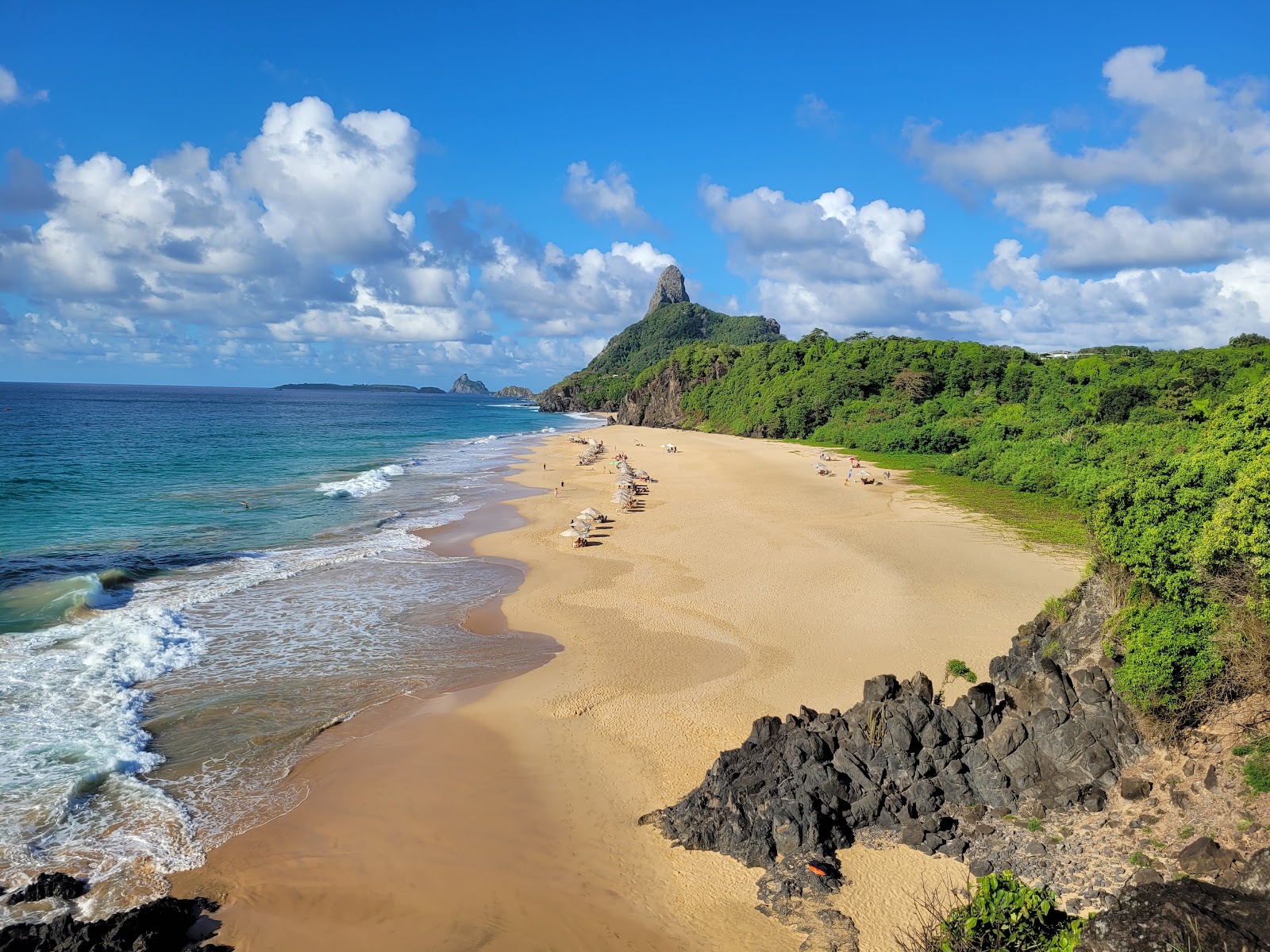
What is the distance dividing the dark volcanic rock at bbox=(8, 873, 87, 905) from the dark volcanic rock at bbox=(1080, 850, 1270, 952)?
35.4 feet

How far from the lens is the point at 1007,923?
6.13 meters

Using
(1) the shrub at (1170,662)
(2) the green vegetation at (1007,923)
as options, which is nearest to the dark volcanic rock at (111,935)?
(2) the green vegetation at (1007,923)

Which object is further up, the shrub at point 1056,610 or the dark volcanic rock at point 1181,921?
the shrub at point 1056,610

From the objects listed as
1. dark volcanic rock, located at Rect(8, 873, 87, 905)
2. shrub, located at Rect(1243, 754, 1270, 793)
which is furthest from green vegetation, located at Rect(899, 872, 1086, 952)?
dark volcanic rock, located at Rect(8, 873, 87, 905)

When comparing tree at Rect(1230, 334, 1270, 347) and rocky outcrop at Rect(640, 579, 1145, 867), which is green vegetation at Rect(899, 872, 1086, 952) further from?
tree at Rect(1230, 334, 1270, 347)

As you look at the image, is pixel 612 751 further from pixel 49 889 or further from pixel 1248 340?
pixel 1248 340

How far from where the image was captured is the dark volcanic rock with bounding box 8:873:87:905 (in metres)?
8.21

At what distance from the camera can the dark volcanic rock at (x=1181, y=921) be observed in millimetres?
5105

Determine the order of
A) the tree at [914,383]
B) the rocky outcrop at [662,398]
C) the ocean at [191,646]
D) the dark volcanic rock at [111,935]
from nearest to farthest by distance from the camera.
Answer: the dark volcanic rock at [111,935]
the ocean at [191,646]
the tree at [914,383]
the rocky outcrop at [662,398]

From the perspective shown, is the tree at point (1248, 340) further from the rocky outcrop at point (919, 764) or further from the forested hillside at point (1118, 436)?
the rocky outcrop at point (919, 764)

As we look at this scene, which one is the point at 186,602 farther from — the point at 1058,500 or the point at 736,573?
the point at 1058,500

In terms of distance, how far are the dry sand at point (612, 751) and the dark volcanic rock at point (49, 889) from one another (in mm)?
1323

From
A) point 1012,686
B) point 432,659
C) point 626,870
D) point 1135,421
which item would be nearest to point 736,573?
point 432,659

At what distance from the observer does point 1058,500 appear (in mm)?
31438
